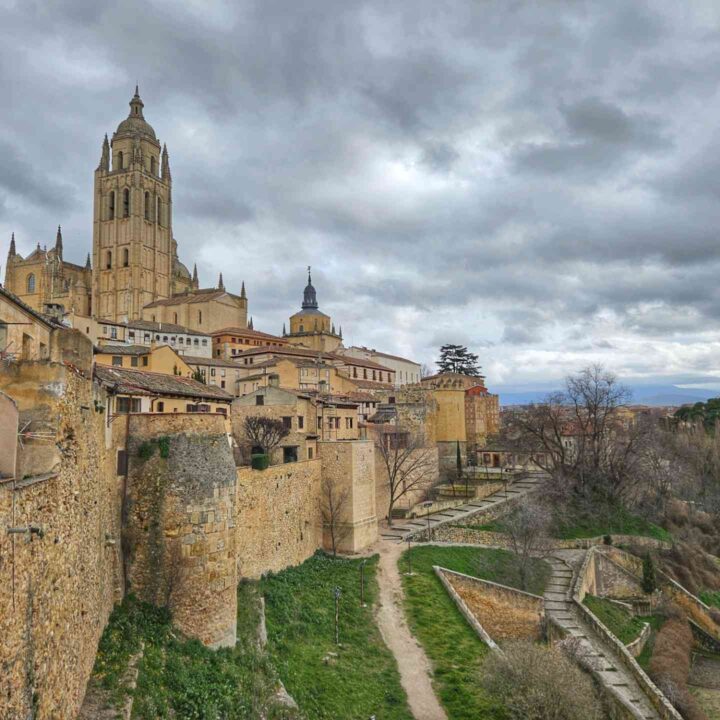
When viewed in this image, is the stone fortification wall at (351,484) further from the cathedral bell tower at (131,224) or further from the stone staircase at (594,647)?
the cathedral bell tower at (131,224)

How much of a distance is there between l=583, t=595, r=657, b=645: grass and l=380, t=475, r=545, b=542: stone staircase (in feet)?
31.5

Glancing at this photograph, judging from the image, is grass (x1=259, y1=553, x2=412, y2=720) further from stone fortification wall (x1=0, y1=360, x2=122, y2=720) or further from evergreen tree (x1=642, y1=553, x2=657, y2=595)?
evergreen tree (x1=642, y1=553, x2=657, y2=595)

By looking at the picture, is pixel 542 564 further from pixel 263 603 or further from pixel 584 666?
pixel 263 603

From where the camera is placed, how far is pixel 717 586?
4294 centimetres

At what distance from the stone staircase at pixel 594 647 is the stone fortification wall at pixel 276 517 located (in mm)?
12731

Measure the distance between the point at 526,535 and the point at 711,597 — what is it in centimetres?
1564

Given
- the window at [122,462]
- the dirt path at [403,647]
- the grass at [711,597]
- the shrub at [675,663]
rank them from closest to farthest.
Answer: the window at [122,462] → the dirt path at [403,647] → the shrub at [675,663] → the grass at [711,597]

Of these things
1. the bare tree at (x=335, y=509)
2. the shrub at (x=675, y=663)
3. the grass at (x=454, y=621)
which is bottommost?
the shrub at (x=675, y=663)

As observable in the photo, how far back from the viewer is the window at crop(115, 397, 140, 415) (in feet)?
56.4

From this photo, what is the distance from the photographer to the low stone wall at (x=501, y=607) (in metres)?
29.8

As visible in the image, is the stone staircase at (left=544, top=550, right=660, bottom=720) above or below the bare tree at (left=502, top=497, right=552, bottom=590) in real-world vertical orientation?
below

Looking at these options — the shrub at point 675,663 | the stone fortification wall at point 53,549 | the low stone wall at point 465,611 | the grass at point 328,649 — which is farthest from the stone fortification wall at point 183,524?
the shrub at point 675,663

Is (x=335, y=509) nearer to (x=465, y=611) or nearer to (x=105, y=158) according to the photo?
(x=465, y=611)

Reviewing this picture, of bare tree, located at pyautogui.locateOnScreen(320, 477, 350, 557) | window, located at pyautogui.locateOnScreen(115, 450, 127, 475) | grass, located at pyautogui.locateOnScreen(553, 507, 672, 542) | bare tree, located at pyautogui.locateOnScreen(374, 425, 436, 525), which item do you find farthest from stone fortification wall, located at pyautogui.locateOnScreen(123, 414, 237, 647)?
grass, located at pyautogui.locateOnScreen(553, 507, 672, 542)
